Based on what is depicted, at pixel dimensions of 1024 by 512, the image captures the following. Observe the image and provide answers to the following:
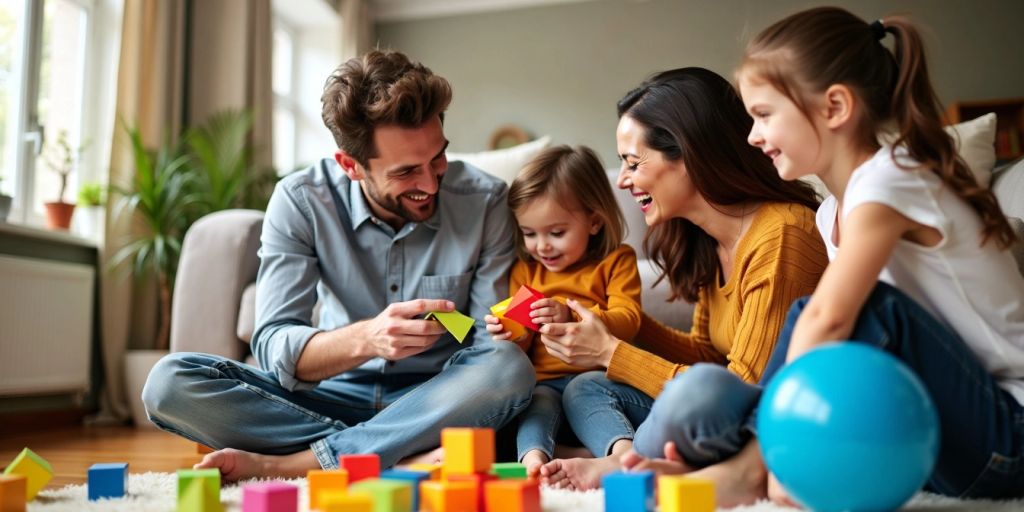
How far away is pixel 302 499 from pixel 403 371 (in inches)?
21.3

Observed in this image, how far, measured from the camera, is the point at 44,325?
3.13m

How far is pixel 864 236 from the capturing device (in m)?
1.05

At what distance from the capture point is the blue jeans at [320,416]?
1.56 metres

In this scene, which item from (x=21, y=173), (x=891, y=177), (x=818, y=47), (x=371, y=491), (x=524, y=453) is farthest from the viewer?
(x=21, y=173)

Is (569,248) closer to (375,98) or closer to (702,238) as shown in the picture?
(702,238)

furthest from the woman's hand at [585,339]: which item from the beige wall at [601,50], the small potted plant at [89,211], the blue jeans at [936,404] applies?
the beige wall at [601,50]

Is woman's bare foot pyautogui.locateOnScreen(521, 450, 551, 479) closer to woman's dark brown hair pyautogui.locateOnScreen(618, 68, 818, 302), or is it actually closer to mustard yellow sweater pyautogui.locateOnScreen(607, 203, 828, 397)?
mustard yellow sweater pyautogui.locateOnScreen(607, 203, 828, 397)

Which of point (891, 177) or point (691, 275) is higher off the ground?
point (891, 177)

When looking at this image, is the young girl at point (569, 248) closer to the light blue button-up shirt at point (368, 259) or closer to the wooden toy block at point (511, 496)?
the light blue button-up shirt at point (368, 259)

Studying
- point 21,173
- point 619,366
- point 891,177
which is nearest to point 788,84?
point 891,177

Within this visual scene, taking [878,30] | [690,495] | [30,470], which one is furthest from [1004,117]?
[30,470]

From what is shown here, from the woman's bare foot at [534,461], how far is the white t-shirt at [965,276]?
0.65 m

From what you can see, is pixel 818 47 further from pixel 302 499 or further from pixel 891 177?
pixel 302 499

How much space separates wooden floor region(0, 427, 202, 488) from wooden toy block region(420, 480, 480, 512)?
92 centimetres
